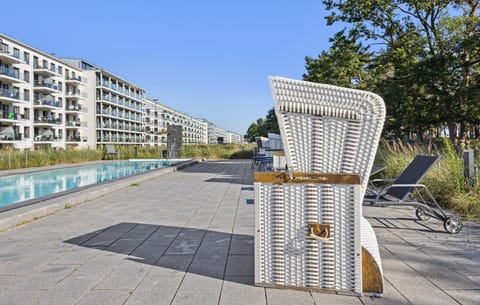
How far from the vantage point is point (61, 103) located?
124ft

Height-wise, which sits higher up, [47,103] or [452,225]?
[47,103]

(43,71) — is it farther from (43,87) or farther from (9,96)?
(9,96)

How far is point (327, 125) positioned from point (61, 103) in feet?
140

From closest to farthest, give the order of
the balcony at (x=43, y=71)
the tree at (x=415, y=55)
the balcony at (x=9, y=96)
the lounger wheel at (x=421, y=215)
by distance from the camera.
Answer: the lounger wheel at (x=421, y=215), the tree at (x=415, y=55), the balcony at (x=9, y=96), the balcony at (x=43, y=71)

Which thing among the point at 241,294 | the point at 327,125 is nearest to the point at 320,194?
the point at 327,125

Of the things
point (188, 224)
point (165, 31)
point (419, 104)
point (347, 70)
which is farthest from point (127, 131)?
point (188, 224)

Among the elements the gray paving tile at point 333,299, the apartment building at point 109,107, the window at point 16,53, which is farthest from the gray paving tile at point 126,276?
the apartment building at point 109,107

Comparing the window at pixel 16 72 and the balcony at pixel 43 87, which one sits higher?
the window at pixel 16 72

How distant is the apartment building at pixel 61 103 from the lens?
97.6ft

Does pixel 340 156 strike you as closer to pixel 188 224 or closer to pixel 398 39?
pixel 188 224

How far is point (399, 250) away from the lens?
8.85ft

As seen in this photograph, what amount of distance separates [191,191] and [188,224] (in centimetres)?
263

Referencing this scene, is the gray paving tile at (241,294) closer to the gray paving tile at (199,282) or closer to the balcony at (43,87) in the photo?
the gray paving tile at (199,282)

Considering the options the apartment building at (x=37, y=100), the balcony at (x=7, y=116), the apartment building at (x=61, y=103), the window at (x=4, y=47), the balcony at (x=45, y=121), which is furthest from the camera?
the balcony at (x=45, y=121)
